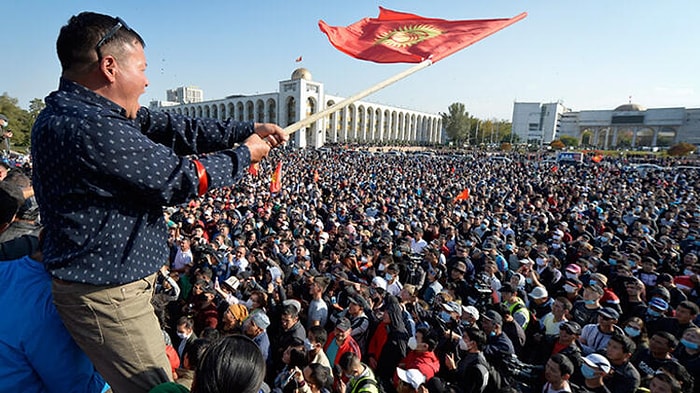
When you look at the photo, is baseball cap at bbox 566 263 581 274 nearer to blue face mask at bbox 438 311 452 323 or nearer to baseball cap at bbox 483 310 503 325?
baseball cap at bbox 483 310 503 325

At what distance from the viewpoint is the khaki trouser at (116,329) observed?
1326 millimetres

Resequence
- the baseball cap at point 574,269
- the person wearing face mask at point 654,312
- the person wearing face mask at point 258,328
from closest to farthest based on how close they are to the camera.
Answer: the person wearing face mask at point 258,328 → the person wearing face mask at point 654,312 → the baseball cap at point 574,269

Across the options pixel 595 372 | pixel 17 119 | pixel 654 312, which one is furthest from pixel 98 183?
pixel 17 119

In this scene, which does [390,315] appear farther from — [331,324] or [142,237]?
[142,237]

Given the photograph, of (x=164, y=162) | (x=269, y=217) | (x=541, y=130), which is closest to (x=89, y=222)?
(x=164, y=162)

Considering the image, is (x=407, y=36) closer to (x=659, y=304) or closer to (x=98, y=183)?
(x=98, y=183)

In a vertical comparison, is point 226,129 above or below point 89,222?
above

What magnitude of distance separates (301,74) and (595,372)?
61931 millimetres

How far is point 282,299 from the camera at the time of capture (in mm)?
5586

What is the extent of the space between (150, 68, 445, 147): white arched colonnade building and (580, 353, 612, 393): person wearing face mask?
45.4 m

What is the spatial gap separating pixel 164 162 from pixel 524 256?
736cm

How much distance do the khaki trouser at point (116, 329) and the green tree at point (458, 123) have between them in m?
81.3

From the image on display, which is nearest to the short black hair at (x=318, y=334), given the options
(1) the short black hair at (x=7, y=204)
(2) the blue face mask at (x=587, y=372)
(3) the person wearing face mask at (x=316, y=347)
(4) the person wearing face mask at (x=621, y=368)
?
(3) the person wearing face mask at (x=316, y=347)

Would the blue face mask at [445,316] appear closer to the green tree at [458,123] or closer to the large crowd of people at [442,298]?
the large crowd of people at [442,298]
